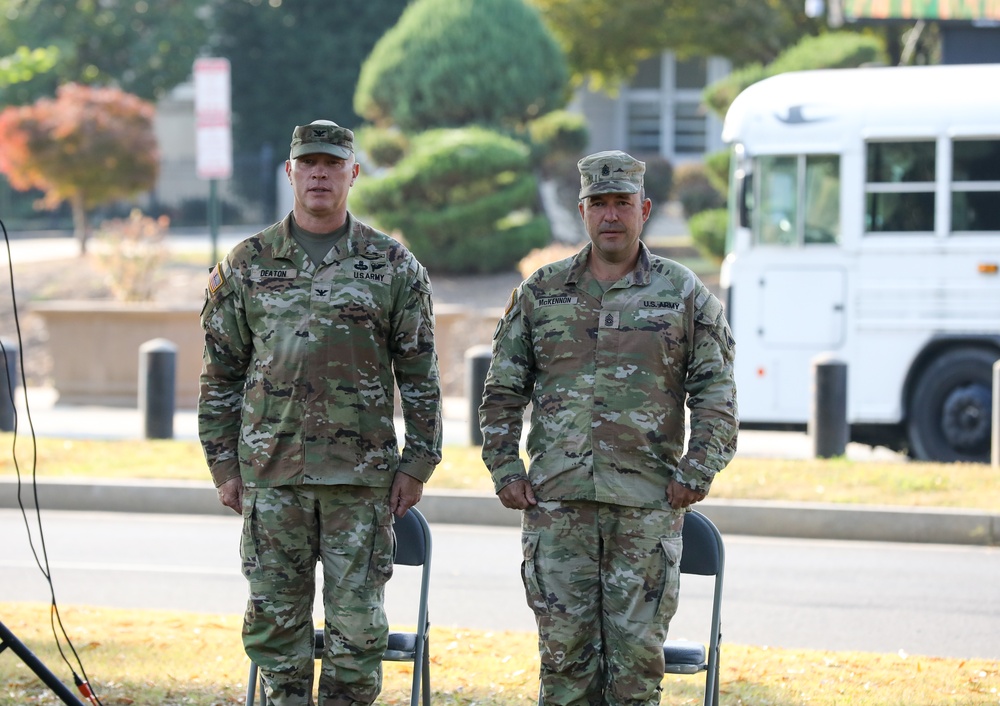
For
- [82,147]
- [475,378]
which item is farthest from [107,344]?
[82,147]

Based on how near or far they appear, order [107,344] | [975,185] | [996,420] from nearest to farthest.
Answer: [996,420] < [975,185] < [107,344]

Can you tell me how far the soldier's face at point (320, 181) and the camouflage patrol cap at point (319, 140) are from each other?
18 millimetres

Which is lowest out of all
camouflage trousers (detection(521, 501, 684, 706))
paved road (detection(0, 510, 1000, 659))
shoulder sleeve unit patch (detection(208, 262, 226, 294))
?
paved road (detection(0, 510, 1000, 659))

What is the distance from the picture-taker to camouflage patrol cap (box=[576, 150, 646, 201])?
4.26m

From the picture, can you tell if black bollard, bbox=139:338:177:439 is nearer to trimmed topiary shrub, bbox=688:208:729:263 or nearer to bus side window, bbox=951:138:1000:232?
bus side window, bbox=951:138:1000:232

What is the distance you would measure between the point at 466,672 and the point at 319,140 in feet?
8.01

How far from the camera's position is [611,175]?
14.0 ft

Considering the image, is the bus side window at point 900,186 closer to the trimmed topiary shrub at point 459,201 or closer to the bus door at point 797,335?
the bus door at point 797,335

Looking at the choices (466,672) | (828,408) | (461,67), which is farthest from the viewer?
(461,67)

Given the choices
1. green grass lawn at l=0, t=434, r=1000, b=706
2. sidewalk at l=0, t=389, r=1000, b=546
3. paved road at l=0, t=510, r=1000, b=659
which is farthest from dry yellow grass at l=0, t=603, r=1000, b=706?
sidewalk at l=0, t=389, r=1000, b=546

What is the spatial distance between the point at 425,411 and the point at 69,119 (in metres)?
19.7

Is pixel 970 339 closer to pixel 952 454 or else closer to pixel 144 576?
pixel 952 454

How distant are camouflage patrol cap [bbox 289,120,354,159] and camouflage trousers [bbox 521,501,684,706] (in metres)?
1.29

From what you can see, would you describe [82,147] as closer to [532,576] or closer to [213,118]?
[213,118]
